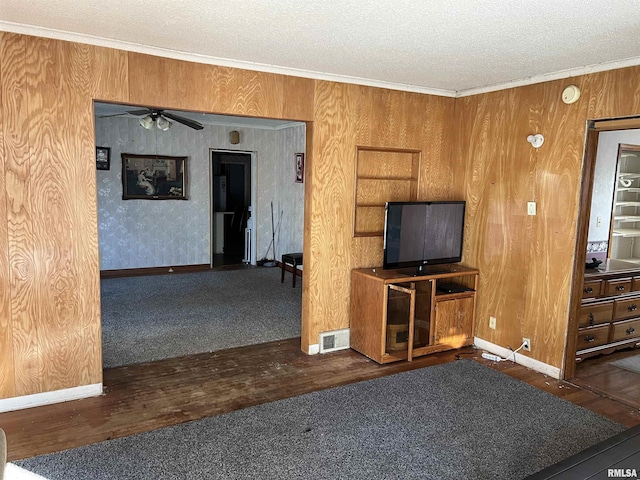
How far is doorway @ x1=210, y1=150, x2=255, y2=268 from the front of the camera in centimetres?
805

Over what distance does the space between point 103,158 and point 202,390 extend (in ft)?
15.5

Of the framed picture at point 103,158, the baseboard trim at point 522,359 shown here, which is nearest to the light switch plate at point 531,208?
the baseboard trim at point 522,359

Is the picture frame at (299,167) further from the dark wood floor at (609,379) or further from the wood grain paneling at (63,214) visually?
the dark wood floor at (609,379)

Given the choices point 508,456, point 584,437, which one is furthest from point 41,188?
point 584,437

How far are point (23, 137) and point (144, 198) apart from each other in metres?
4.34

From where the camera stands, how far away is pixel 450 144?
4.51 m

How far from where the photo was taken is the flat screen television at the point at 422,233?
12.8 ft

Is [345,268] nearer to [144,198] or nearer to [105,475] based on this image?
[105,475]

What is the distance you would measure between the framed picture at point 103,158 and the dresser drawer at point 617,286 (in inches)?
253

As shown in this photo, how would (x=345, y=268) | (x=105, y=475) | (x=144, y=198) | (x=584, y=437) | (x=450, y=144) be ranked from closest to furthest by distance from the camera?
1. (x=105, y=475)
2. (x=584, y=437)
3. (x=345, y=268)
4. (x=450, y=144)
5. (x=144, y=198)

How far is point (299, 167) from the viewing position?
23.9 ft

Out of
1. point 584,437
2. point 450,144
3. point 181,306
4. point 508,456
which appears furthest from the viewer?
point 181,306

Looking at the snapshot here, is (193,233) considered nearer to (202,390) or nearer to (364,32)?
(202,390)

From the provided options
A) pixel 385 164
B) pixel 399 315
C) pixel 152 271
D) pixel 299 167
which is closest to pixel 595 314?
pixel 399 315
